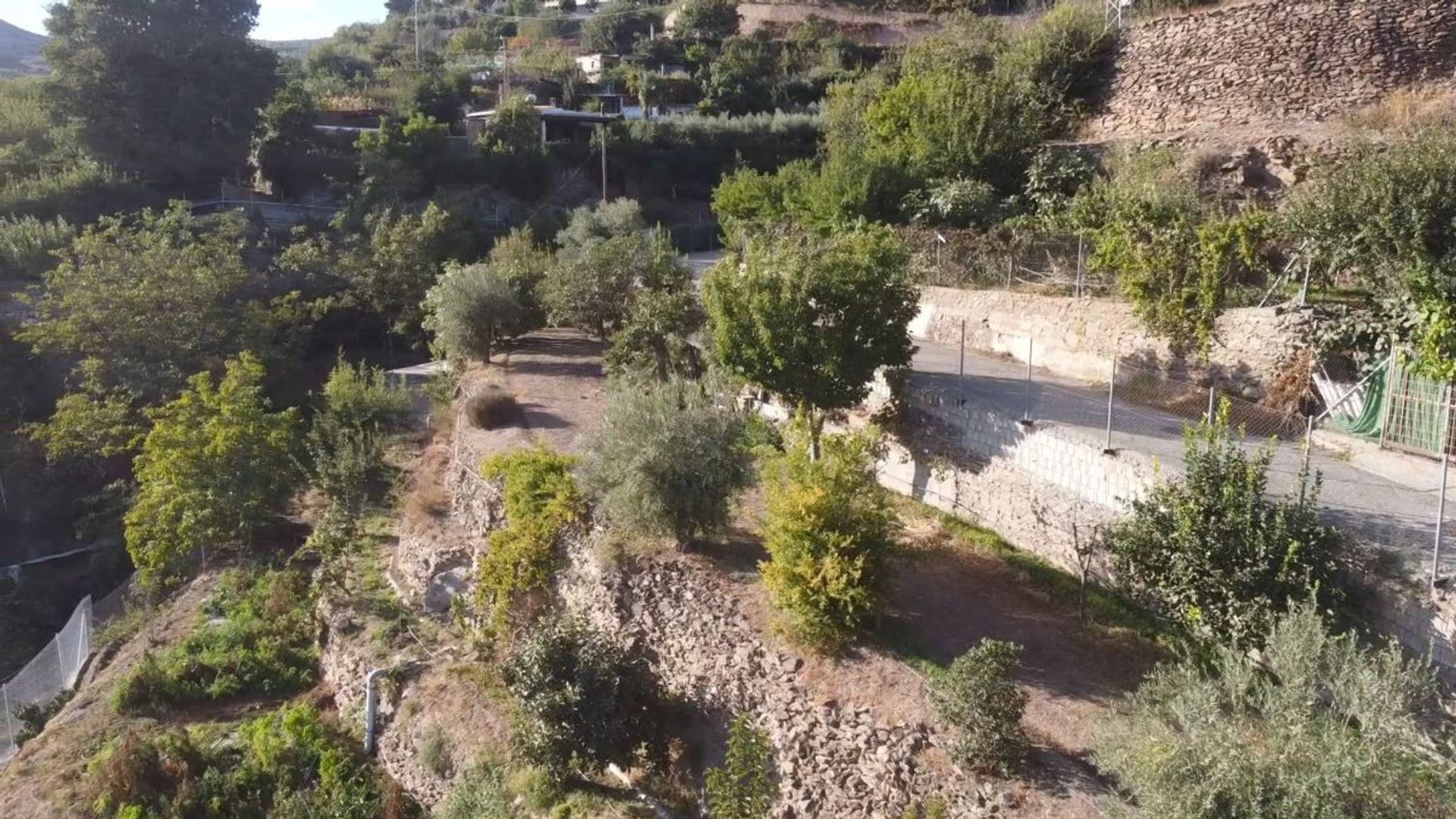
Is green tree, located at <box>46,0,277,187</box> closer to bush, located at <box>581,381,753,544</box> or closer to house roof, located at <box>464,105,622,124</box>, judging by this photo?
house roof, located at <box>464,105,622,124</box>

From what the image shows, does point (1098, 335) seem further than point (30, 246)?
No

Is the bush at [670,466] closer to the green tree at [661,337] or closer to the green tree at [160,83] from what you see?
the green tree at [661,337]

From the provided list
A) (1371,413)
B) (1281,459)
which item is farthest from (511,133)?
(1371,413)

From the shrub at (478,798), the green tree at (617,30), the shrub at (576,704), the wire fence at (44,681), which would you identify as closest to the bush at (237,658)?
the wire fence at (44,681)

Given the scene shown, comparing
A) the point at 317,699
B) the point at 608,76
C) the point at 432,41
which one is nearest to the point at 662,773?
the point at 317,699

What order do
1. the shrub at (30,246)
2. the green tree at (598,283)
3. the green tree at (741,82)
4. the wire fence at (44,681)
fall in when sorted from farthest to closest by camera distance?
the green tree at (741,82) < the shrub at (30,246) < the green tree at (598,283) < the wire fence at (44,681)

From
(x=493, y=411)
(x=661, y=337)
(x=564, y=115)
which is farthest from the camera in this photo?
(x=564, y=115)

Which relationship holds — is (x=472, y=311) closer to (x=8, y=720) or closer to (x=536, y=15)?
(x=8, y=720)
